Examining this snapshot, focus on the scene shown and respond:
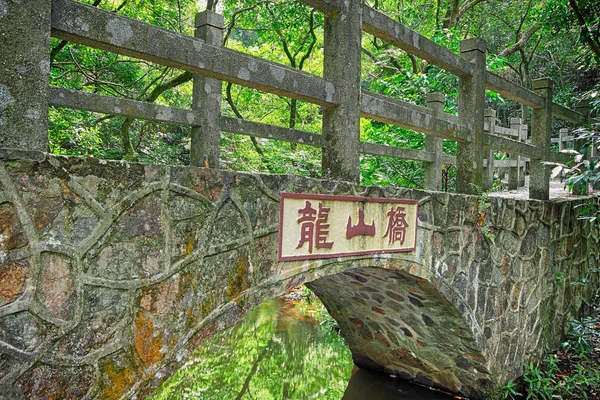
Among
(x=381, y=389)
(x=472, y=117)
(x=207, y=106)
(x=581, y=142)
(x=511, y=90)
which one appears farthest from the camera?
(x=581, y=142)

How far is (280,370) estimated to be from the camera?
19.4 ft

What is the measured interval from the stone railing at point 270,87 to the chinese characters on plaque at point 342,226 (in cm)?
23

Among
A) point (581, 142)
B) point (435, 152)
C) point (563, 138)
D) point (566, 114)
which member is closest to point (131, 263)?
point (435, 152)

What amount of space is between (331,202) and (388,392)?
12.7ft

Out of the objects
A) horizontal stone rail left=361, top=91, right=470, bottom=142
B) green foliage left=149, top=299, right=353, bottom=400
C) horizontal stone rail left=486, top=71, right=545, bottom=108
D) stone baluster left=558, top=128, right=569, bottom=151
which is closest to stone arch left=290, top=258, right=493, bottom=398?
green foliage left=149, top=299, right=353, bottom=400

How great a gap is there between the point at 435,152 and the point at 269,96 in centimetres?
560

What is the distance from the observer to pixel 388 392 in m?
5.52

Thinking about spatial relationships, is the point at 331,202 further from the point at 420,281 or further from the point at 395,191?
the point at 420,281

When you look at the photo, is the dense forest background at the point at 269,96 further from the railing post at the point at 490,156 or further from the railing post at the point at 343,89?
the railing post at the point at 343,89

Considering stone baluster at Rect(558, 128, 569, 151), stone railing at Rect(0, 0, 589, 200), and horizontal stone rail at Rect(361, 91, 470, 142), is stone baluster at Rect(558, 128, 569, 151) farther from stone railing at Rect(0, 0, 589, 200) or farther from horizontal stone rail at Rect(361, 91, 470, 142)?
horizontal stone rail at Rect(361, 91, 470, 142)

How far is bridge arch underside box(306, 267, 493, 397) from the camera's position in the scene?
4059 mm

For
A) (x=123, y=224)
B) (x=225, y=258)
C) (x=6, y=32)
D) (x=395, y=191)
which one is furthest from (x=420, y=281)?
(x=6, y=32)

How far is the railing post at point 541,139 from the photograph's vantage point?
506 cm

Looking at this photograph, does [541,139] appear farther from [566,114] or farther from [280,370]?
[280,370]
